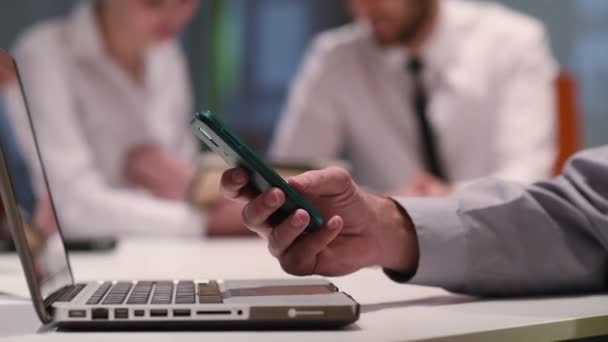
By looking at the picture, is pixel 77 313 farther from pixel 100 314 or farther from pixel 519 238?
pixel 519 238

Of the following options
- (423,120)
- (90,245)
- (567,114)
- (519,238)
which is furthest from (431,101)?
(519,238)

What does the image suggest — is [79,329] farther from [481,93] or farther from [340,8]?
[340,8]

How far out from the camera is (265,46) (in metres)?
3.13

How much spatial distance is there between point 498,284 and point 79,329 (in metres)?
0.39

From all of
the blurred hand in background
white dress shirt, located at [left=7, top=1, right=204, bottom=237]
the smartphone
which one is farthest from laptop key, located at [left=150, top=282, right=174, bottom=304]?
the blurred hand in background

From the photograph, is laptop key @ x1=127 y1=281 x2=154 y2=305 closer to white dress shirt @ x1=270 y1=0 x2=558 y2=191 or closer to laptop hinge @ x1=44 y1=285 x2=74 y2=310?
laptop hinge @ x1=44 y1=285 x2=74 y2=310

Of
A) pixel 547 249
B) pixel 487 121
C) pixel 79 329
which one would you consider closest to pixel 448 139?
pixel 487 121

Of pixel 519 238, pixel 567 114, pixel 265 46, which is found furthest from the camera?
pixel 265 46

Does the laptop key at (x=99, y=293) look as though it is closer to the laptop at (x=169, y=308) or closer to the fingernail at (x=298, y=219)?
the laptop at (x=169, y=308)

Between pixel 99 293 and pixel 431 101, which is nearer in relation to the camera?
pixel 99 293

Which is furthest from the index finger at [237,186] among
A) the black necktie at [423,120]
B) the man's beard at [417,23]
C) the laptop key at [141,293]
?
the man's beard at [417,23]

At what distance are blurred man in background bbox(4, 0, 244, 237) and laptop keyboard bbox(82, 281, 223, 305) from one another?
169 cm

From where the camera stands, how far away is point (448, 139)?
2.73 meters

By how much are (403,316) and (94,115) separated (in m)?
2.18
